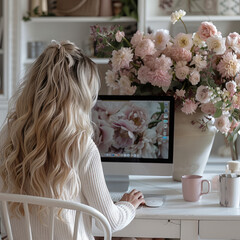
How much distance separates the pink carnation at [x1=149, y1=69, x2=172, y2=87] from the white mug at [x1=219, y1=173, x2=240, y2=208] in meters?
0.44

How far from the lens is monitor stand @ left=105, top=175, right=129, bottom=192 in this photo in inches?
75.6

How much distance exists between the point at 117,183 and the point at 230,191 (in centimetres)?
49

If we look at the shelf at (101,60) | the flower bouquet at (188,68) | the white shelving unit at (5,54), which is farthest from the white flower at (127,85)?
the white shelving unit at (5,54)

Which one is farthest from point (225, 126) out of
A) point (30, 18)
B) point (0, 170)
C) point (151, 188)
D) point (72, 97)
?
point (30, 18)

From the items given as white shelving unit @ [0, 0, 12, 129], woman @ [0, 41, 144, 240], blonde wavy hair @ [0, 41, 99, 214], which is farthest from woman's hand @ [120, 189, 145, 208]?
white shelving unit @ [0, 0, 12, 129]

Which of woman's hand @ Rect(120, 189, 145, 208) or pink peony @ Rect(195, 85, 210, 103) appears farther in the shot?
pink peony @ Rect(195, 85, 210, 103)

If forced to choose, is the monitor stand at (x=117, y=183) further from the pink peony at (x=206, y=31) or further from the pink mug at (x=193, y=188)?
the pink peony at (x=206, y=31)

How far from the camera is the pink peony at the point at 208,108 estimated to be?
1936 mm

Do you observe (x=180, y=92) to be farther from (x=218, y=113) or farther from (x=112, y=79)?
(x=112, y=79)

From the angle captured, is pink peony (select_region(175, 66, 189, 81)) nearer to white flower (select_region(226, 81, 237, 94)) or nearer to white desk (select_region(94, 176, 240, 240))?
white flower (select_region(226, 81, 237, 94))

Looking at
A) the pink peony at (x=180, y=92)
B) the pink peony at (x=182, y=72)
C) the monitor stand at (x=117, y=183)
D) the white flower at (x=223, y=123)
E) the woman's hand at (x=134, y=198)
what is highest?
the pink peony at (x=182, y=72)

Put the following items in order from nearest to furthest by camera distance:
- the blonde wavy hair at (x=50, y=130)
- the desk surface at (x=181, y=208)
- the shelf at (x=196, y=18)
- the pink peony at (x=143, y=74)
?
the blonde wavy hair at (x=50, y=130), the desk surface at (x=181, y=208), the pink peony at (x=143, y=74), the shelf at (x=196, y=18)

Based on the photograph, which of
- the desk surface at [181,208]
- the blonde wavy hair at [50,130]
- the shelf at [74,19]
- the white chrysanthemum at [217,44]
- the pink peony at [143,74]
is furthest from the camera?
the shelf at [74,19]

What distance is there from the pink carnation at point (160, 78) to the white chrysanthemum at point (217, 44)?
193 mm
